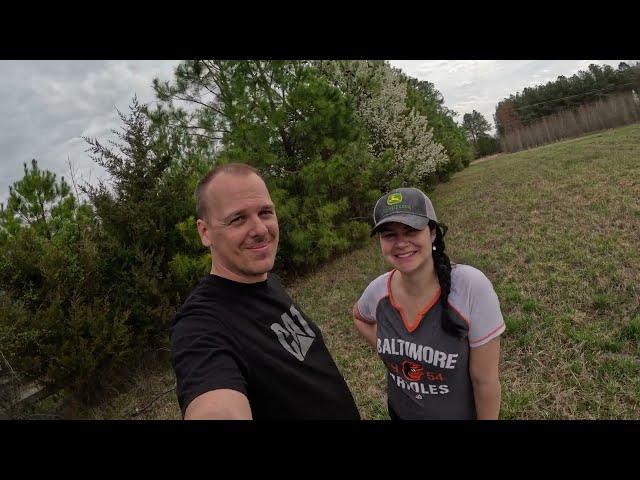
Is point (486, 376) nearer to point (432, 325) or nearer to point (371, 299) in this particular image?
point (432, 325)

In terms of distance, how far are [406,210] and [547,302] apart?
3657 millimetres

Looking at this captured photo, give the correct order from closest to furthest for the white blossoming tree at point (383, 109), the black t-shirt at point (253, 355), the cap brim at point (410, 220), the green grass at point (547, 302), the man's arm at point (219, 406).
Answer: the man's arm at point (219, 406)
the black t-shirt at point (253, 355)
the cap brim at point (410, 220)
the green grass at point (547, 302)
the white blossoming tree at point (383, 109)

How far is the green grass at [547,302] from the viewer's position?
299cm

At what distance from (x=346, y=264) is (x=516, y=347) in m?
5.36

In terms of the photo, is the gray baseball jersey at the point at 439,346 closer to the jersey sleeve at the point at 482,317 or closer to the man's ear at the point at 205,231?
the jersey sleeve at the point at 482,317

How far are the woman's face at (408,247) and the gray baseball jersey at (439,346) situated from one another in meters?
0.17

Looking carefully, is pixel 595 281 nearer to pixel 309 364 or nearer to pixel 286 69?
pixel 309 364

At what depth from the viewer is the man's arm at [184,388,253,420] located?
1.13 metres

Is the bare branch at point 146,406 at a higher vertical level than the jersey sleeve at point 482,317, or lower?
lower

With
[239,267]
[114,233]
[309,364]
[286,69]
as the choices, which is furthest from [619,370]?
[286,69]

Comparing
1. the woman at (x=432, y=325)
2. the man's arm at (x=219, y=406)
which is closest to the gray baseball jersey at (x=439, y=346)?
the woman at (x=432, y=325)

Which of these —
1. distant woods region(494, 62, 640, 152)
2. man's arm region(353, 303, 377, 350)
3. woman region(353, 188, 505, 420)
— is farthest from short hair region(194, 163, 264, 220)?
distant woods region(494, 62, 640, 152)

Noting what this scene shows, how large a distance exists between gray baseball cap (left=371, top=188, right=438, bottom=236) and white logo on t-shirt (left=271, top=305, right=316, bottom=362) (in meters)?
0.60

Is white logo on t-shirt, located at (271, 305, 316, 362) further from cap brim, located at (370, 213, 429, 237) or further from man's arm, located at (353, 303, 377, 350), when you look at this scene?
cap brim, located at (370, 213, 429, 237)
